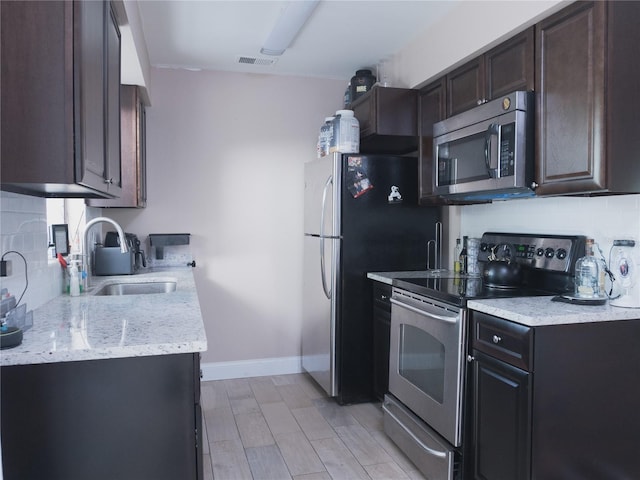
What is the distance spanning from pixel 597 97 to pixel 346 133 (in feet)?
5.63

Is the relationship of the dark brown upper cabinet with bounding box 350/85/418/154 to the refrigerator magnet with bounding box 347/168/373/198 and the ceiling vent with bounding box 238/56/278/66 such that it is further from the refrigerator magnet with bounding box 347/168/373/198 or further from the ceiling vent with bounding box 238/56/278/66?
the ceiling vent with bounding box 238/56/278/66

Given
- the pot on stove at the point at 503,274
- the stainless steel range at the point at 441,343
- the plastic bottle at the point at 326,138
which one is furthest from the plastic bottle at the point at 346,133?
the pot on stove at the point at 503,274

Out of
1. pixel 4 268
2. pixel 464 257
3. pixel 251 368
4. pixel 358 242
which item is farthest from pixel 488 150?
pixel 251 368

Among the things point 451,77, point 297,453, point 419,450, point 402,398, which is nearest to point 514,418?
point 419,450

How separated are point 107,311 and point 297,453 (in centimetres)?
133

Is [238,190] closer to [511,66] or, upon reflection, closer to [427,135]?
[427,135]

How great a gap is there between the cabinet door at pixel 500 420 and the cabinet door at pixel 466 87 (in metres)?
1.31

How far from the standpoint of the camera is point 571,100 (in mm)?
1986

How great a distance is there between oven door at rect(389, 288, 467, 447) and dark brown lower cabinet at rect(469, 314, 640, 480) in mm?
187

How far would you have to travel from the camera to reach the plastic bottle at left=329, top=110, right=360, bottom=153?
132 inches

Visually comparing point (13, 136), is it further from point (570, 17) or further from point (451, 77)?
point (451, 77)

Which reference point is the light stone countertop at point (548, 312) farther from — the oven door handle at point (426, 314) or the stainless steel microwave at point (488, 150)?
the stainless steel microwave at point (488, 150)

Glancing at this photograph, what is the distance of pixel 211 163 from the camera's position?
3.90 m

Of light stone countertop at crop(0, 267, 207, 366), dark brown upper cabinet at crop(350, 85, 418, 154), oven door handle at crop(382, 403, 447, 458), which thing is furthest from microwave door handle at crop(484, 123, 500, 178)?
light stone countertop at crop(0, 267, 207, 366)
